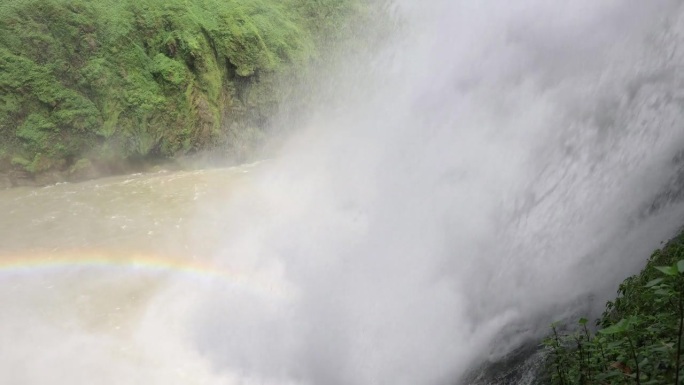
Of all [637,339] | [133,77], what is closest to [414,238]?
[637,339]

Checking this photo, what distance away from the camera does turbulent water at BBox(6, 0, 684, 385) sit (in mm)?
4285

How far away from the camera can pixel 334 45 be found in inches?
606

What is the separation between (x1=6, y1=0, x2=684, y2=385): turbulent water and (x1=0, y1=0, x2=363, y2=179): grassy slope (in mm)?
1208

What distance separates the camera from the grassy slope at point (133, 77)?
32.0 feet

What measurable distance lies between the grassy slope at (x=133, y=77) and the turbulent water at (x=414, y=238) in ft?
3.96

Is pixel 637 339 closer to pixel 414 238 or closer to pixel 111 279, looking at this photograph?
pixel 414 238

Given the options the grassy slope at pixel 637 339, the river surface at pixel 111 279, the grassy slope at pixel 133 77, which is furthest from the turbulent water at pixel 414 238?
the grassy slope at pixel 133 77

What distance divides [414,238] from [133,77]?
811cm

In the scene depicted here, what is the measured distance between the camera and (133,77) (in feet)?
35.9

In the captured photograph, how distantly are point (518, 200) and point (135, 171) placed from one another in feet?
28.9

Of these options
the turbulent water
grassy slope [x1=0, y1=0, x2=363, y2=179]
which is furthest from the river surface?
grassy slope [x1=0, y1=0, x2=363, y2=179]

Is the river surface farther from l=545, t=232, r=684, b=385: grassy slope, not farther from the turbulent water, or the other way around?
l=545, t=232, r=684, b=385: grassy slope

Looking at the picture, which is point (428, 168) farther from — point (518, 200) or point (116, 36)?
point (116, 36)

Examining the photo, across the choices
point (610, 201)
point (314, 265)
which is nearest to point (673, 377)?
point (610, 201)
